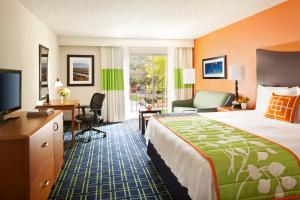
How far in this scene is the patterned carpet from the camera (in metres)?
2.72

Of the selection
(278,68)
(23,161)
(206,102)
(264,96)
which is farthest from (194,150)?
(206,102)

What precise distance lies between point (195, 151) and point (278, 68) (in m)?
2.73

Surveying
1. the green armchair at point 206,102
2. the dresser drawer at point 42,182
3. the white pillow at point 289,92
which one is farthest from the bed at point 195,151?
the dresser drawer at point 42,182

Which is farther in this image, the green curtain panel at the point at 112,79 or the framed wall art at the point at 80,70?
the green curtain panel at the point at 112,79

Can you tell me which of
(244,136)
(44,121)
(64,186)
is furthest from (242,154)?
(64,186)

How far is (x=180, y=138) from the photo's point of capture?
8.05 feet

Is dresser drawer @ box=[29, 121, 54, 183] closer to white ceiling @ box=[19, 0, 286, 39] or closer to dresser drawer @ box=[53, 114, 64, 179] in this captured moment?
dresser drawer @ box=[53, 114, 64, 179]

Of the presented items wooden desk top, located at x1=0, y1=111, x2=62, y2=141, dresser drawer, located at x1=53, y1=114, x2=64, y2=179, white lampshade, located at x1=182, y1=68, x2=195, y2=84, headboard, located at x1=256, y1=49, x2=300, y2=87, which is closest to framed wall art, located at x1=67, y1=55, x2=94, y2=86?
white lampshade, located at x1=182, y1=68, x2=195, y2=84

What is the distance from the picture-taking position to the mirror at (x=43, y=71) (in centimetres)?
466

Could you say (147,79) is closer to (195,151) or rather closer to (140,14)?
(140,14)

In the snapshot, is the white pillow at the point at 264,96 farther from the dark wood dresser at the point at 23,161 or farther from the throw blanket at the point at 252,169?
the dark wood dresser at the point at 23,161

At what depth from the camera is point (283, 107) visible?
3182mm

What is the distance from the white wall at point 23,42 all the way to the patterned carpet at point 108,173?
4.09 ft

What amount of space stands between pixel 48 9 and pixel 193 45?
4.55 metres
